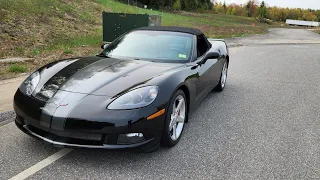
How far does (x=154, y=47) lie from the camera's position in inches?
173

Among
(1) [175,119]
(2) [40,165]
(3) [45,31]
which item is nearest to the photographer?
(2) [40,165]

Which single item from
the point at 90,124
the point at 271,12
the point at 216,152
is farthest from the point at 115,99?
the point at 271,12

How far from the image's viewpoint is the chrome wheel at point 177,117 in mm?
3504

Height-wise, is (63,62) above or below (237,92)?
above

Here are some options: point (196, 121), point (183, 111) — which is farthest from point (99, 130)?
point (196, 121)

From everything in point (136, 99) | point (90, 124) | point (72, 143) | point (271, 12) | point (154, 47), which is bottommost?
point (72, 143)

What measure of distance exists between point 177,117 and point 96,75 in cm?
108

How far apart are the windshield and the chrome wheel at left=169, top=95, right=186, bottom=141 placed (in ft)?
2.38

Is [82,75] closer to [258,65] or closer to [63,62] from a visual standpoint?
[63,62]

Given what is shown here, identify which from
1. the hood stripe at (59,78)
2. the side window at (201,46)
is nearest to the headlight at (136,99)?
the hood stripe at (59,78)

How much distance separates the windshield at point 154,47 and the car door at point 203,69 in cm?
23

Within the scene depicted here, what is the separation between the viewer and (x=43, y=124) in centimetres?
289

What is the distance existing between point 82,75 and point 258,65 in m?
7.31

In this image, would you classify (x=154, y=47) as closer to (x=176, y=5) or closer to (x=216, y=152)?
(x=216, y=152)
